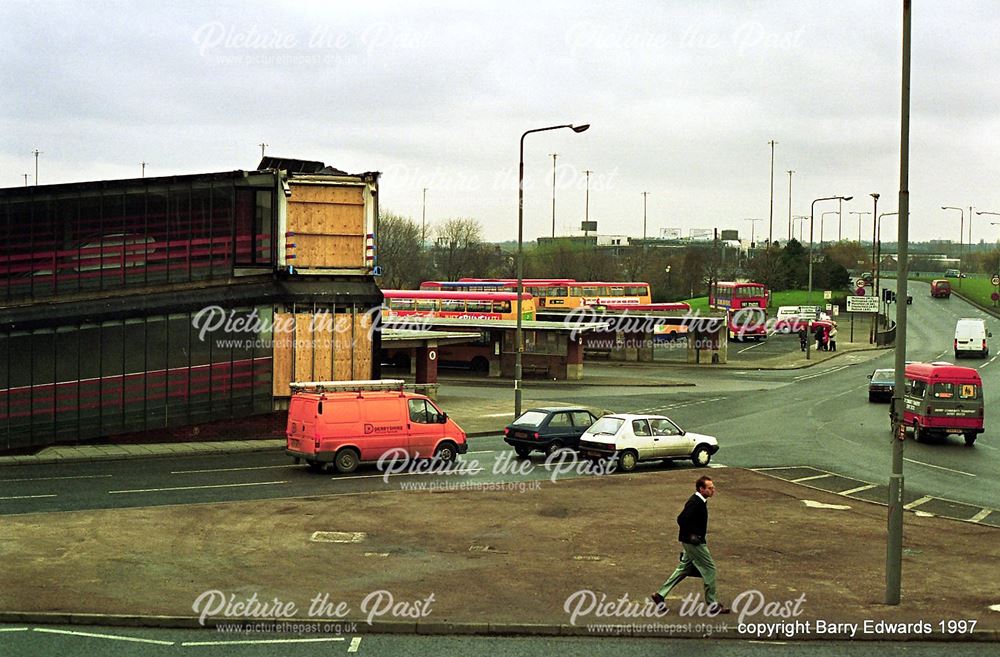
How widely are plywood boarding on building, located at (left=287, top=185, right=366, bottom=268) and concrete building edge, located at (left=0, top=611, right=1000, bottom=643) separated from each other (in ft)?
84.5

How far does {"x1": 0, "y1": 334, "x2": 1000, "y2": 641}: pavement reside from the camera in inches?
609

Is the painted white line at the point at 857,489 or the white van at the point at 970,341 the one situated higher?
the white van at the point at 970,341

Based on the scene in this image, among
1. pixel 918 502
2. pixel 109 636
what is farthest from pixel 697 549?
pixel 918 502

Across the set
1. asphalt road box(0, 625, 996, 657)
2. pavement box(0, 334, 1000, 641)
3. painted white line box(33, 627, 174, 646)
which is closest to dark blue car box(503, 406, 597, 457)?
pavement box(0, 334, 1000, 641)

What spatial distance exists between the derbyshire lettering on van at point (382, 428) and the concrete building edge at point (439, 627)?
48.9 feet

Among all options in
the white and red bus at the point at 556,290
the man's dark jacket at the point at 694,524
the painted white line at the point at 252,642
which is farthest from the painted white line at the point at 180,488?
the white and red bus at the point at 556,290

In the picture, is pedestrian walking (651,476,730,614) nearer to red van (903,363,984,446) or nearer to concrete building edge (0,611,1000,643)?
concrete building edge (0,611,1000,643)

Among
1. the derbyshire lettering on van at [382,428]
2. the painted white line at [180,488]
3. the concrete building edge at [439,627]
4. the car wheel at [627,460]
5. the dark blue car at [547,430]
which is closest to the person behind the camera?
the concrete building edge at [439,627]

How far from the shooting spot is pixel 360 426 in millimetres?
30000

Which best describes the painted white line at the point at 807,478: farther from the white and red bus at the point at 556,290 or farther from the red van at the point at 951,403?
the white and red bus at the point at 556,290

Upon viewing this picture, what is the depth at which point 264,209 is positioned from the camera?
→ 39.8 metres

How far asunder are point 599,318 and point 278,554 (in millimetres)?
54692

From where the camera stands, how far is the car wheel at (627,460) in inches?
1220

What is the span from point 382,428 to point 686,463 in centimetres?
962
